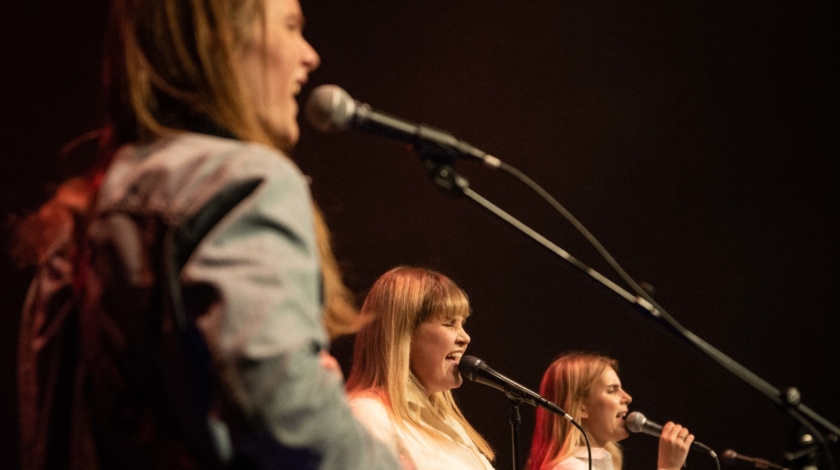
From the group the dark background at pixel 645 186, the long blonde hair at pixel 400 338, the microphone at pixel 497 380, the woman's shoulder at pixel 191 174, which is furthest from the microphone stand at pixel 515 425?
the woman's shoulder at pixel 191 174

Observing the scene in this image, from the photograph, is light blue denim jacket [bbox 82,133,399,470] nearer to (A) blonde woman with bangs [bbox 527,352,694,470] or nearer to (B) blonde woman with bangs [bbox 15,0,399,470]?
(B) blonde woman with bangs [bbox 15,0,399,470]

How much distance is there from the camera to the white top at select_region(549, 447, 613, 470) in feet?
12.2

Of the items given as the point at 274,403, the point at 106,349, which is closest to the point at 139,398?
the point at 106,349

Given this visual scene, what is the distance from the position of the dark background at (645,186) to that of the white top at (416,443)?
111 cm

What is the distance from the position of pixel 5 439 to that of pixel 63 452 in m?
1.56

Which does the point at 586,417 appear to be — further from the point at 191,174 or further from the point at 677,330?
the point at 191,174

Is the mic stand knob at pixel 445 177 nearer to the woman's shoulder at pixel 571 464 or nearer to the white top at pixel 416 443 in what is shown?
the white top at pixel 416 443

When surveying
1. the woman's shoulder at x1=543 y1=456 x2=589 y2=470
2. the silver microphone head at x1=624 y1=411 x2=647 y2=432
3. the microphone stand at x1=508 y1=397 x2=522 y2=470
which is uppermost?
the silver microphone head at x1=624 y1=411 x2=647 y2=432

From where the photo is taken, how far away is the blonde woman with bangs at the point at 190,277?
2.79 feet

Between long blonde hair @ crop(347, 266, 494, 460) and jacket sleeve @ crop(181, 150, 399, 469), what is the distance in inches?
77.3

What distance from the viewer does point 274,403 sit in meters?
0.83

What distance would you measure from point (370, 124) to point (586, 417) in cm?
302

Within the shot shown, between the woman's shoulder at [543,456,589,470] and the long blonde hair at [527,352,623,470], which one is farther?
the long blonde hair at [527,352,623,470]

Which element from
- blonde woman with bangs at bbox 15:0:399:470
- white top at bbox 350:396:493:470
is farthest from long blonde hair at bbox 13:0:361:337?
white top at bbox 350:396:493:470
